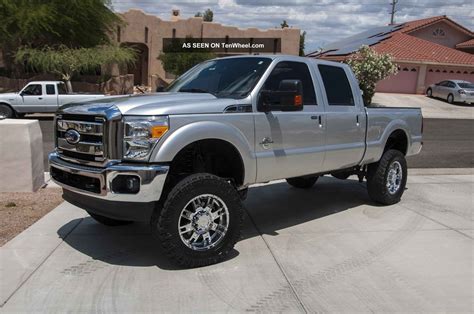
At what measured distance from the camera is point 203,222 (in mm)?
4961

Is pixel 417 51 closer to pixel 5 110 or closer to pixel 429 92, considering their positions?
pixel 429 92

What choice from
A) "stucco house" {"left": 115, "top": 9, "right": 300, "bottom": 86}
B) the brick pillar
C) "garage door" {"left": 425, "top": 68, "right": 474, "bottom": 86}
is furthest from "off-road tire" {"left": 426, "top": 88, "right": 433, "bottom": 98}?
"stucco house" {"left": 115, "top": 9, "right": 300, "bottom": 86}

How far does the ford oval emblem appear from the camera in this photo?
487 cm

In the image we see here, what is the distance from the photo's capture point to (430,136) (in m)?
18.9

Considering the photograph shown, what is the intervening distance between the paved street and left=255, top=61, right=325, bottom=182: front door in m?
6.13

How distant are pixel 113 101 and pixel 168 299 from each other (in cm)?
195

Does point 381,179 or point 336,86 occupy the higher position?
point 336,86

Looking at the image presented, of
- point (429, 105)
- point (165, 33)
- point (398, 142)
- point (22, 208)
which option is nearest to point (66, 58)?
point (165, 33)

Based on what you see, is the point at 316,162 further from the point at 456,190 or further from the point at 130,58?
the point at 130,58

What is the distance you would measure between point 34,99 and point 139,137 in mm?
18266

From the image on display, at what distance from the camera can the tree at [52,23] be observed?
93.1ft

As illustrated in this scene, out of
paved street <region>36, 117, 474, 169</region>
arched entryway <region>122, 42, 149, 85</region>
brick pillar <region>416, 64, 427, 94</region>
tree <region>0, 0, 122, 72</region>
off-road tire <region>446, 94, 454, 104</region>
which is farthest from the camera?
arched entryway <region>122, 42, 149, 85</region>

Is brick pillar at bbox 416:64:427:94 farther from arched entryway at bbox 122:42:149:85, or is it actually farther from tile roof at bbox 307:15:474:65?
arched entryway at bbox 122:42:149:85

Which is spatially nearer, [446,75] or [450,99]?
[450,99]
